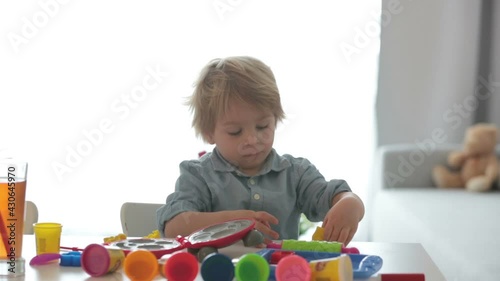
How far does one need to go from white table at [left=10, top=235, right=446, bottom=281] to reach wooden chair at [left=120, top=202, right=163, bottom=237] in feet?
0.89

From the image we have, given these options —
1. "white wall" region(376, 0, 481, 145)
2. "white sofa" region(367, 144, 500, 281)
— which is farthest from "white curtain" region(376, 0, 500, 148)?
"white sofa" region(367, 144, 500, 281)

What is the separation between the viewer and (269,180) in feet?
5.29

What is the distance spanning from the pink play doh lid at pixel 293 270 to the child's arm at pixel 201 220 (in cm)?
34

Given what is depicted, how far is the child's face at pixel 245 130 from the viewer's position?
4.99 ft

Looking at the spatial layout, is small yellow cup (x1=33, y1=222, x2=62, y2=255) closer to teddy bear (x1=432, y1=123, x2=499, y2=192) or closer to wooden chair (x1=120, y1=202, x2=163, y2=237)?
wooden chair (x1=120, y1=202, x2=163, y2=237)

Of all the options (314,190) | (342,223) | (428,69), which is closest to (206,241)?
(342,223)

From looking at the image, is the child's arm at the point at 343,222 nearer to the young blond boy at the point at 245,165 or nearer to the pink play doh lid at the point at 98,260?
the young blond boy at the point at 245,165

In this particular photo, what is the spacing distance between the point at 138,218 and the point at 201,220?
339 mm

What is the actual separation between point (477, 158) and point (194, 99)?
229 centimetres

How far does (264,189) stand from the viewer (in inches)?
62.7

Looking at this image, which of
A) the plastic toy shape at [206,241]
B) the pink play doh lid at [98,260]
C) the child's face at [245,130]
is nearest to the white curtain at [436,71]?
the child's face at [245,130]

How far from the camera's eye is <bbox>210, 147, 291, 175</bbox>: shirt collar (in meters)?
1.59

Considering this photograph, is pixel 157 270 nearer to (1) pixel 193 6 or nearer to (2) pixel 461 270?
(2) pixel 461 270

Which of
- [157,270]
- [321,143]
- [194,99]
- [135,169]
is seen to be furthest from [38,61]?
[157,270]
